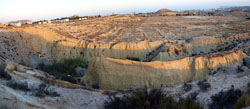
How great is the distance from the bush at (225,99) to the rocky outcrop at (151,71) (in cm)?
553

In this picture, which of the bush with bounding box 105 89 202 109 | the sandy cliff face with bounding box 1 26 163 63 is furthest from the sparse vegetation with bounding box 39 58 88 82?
the bush with bounding box 105 89 202 109

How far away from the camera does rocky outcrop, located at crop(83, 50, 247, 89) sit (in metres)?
15.0

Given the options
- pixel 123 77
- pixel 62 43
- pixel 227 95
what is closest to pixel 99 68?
pixel 123 77

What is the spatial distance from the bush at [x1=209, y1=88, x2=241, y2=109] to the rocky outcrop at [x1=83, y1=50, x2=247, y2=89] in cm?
553

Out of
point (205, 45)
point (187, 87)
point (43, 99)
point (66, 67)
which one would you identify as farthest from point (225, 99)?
point (205, 45)

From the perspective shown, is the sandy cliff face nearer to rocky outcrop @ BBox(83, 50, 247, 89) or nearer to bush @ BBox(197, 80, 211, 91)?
rocky outcrop @ BBox(83, 50, 247, 89)

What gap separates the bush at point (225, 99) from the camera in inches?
346

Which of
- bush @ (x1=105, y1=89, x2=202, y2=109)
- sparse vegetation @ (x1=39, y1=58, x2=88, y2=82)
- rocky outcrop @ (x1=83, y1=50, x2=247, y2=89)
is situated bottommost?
sparse vegetation @ (x1=39, y1=58, x2=88, y2=82)

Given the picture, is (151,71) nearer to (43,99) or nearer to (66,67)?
(43,99)

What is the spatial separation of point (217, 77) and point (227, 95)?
3724 mm

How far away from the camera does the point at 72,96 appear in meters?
9.46

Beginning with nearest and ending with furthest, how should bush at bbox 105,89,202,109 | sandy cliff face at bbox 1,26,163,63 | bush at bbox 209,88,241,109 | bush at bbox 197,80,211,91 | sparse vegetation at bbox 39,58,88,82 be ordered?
bush at bbox 105,89,202,109
bush at bbox 209,88,241,109
bush at bbox 197,80,211,91
sparse vegetation at bbox 39,58,88,82
sandy cliff face at bbox 1,26,163,63

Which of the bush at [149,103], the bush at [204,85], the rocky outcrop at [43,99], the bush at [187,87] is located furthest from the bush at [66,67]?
the bush at [149,103]

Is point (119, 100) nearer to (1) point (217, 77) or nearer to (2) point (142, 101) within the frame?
(2) point (142, 101)
